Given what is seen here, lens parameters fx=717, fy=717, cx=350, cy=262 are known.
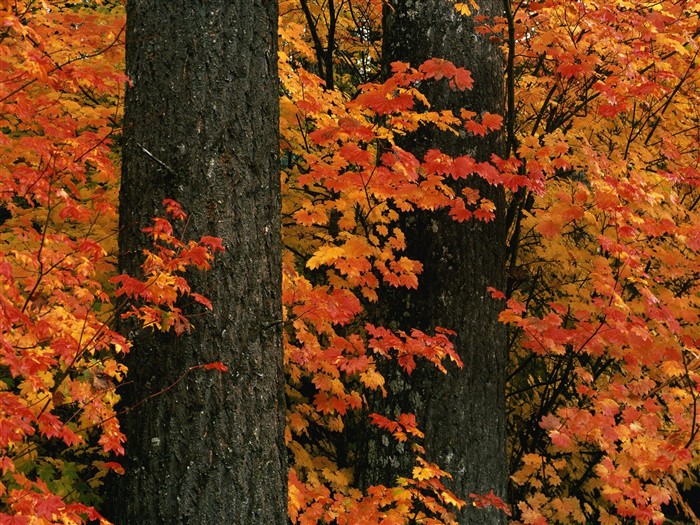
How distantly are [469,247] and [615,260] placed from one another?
1991 millimetres

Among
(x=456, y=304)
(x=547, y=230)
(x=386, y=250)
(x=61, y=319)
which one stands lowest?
(x=61, y=319)

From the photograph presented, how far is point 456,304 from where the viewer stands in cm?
491

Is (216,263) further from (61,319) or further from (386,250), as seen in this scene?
(386,250)

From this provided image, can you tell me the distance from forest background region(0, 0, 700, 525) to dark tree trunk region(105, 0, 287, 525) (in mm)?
96

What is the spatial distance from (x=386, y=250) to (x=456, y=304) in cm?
61

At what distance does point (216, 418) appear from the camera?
3250mm

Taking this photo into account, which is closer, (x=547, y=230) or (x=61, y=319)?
(x=61, y=319)

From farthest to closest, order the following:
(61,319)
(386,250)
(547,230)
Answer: (547,230) < (386,250) < (61,319)

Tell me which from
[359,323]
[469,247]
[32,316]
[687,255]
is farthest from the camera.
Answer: [687,255]

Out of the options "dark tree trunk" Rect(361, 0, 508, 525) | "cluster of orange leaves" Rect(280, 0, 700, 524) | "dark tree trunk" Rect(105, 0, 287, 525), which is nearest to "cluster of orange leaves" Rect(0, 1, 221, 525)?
"dark tree trunk" Rect(105, 0, 287, 525)

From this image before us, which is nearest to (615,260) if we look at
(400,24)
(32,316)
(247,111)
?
(400,24)

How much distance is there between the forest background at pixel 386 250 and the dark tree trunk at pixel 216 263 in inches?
3.8

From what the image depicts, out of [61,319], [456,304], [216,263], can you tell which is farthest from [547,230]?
[61,319]

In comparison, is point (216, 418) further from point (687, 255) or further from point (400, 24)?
point (687, 255)
